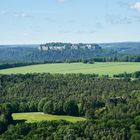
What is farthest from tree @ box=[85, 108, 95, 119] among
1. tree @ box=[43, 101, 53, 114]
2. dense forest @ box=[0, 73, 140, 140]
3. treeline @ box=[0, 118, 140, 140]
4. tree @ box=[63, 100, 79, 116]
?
treeline @ box=[0, 118, 140, 140]

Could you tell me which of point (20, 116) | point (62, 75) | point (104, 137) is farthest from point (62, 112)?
point (62, 75)

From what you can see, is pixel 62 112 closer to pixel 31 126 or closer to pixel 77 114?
pixel 77 114

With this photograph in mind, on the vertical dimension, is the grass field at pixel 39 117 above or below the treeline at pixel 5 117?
below

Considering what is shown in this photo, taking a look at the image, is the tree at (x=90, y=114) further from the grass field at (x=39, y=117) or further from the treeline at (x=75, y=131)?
the treeline at (x=75, y=131)

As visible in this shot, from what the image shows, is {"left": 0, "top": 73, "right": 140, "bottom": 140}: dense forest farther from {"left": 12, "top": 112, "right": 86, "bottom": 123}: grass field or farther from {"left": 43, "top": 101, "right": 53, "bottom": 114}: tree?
{"left": 12, "top": 112, "right": 86, "bottom": 123}: grass field

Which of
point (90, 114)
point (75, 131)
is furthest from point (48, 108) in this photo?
point (75, 131)

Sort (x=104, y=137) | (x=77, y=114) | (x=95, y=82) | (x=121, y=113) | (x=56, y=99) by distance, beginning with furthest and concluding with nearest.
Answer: (x=95, y=82) < (x=56, y=99) < (x=77, y=114) < (x=121, y=113) < (x=104, y=137)

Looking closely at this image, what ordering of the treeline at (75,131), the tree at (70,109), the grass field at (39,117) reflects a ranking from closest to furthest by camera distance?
the treeline at (75,131) → the grass field at (39,117) → the tree at (70,109)

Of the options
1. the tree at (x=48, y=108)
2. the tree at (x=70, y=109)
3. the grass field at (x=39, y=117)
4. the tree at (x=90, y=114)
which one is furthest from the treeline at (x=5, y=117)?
the tree at (x=90, y=114)
